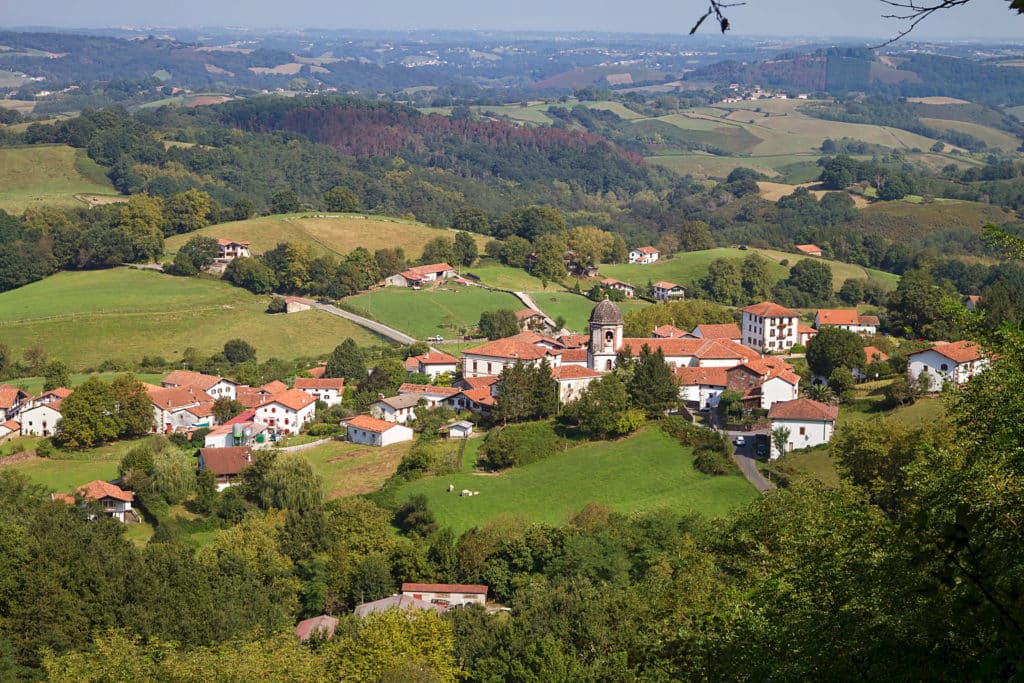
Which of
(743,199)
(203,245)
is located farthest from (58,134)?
(743,199)

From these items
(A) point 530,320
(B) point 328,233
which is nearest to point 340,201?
(B) point 328,233

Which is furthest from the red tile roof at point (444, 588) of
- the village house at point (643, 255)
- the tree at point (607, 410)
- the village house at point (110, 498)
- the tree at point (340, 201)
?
the tree at point (340, 201)

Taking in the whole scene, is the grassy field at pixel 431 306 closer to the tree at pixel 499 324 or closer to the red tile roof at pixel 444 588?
the tree at pixel 499 324

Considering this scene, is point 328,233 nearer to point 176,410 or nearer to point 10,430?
point 176,410

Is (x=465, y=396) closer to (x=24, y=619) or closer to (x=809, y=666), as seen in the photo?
(x=24, y=619)

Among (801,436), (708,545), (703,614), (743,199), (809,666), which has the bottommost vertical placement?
(743,199)

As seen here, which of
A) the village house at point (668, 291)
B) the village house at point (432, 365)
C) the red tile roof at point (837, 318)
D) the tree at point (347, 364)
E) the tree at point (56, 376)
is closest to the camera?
the tree at point (56, 376)
